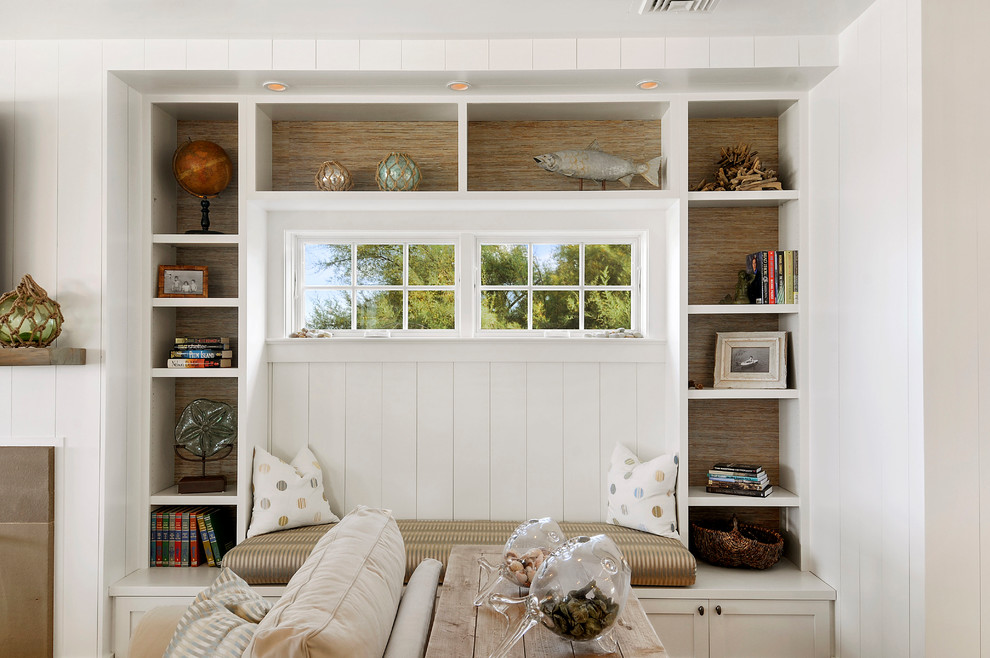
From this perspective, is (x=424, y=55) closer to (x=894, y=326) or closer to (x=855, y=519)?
(x=894, y=326)

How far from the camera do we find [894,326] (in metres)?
2.25

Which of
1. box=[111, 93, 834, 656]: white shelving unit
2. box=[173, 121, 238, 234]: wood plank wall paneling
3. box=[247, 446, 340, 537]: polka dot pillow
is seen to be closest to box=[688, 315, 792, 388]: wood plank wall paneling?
box=[111, 93, 834, 656]: white shelving unit

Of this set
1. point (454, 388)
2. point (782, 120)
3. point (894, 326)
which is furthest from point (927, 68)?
point (454, 388)

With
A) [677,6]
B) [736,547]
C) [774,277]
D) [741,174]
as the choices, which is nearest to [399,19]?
[677,6]

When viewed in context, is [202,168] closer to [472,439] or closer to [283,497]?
[283,497]

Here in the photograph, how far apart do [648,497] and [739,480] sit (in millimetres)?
412

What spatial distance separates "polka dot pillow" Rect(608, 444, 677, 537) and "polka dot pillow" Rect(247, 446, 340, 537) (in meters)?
1.28

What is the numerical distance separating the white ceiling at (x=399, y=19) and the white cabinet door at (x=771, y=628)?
220 cm

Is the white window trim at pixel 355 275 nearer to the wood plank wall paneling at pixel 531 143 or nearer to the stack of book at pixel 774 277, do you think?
the wood plank wall paneling at pixel 531 143

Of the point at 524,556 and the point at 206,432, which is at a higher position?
the point at 206,432

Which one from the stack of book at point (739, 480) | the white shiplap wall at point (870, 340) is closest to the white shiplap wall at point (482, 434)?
the stack of book at point (739, 480)

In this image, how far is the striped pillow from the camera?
4.30 feet

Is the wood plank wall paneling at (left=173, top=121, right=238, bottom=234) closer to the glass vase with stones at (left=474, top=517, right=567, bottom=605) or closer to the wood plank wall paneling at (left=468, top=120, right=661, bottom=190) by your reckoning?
the wood plank wall paneling at (left=468, top=120, right=661, bottom=190)

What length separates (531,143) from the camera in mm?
3254
